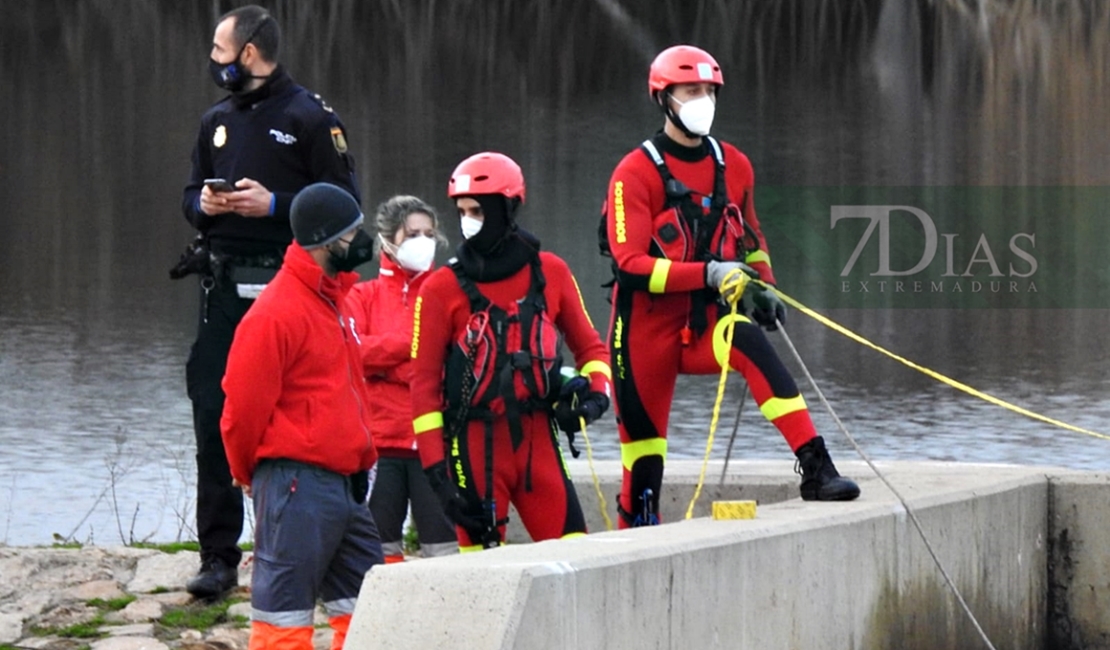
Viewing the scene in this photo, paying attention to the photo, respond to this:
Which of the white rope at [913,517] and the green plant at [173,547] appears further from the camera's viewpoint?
the green plant at [173,547]

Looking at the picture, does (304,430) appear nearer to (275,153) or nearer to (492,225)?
(492,225)

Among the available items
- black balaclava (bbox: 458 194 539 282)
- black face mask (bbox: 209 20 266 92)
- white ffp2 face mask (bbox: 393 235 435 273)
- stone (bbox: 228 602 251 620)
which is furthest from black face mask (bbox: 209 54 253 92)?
stone (bbox: 228 602 251 620)

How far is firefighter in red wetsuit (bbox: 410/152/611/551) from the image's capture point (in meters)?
→ 8.05

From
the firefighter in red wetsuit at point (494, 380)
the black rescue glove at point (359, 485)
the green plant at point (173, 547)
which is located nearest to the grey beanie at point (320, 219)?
the black rescue glove at point (359, 485)

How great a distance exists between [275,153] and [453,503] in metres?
1.68

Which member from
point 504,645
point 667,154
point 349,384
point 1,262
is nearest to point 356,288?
point 667,154

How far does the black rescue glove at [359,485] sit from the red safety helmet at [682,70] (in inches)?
87.7

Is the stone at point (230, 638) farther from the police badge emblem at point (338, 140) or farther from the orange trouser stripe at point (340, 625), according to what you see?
the police badge emblem at point (338, 140)

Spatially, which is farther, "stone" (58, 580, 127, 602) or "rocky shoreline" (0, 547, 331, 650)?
"stone" (58, 580, 127, 602)

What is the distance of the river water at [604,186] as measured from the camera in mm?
16688

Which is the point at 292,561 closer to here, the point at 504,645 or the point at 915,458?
the point at 504,645

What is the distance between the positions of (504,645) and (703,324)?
301 centimetres

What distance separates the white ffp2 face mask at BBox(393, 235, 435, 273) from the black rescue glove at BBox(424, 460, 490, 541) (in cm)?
139

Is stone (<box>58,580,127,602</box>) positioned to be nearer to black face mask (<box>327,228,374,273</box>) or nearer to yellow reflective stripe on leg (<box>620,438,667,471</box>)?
yellow reflective stripe on leg (<box>620,438,667,471</box>)
